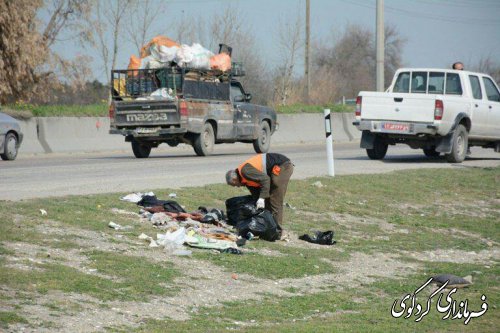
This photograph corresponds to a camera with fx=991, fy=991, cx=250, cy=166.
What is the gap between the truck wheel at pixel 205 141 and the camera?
1029 inches

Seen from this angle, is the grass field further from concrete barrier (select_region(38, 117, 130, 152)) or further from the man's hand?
concrete barrier (select_region(38, 117, 130, 152))

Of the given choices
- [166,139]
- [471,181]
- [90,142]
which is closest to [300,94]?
[90,142]

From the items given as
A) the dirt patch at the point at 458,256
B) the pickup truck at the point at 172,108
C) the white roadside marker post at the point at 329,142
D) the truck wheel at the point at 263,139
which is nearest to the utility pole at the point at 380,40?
the truck wheel at the point at 263,139

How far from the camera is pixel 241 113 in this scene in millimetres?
28203

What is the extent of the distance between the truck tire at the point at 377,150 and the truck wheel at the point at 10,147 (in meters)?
9.02

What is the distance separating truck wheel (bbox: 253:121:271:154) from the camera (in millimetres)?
29281

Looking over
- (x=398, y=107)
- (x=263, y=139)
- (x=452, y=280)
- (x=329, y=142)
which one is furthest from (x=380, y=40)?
(x=452, y=280)

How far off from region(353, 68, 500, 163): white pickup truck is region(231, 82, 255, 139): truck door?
178 inches

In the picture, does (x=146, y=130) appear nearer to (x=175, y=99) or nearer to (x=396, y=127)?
(x=175, y=99)

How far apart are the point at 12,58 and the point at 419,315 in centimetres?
2937

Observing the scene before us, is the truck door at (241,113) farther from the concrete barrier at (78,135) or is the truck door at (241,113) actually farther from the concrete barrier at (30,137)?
the concrete barrier at (30,137)

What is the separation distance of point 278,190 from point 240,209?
57 centimetres

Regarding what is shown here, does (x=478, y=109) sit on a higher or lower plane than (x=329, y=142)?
higher

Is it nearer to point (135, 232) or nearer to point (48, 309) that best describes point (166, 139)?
point (135, 232)
